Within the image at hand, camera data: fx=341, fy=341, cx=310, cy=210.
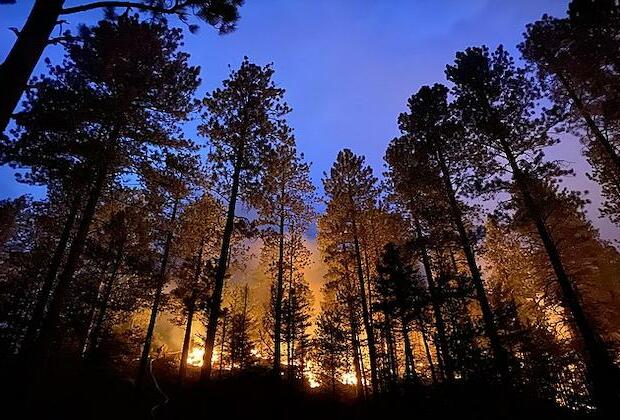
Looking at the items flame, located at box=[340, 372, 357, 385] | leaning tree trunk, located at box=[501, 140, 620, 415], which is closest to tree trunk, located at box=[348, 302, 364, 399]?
flame, located at box=[340, 372, 357, 385]

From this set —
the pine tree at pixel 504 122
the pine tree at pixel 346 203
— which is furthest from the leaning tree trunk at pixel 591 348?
the pine tree at pixel 346 203

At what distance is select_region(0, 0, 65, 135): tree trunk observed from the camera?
432 cm

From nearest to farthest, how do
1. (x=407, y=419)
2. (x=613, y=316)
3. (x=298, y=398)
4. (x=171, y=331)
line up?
(x=407, y=419) → (x=298, y=398) → (x=613, y=316) → (x=171, y=331)

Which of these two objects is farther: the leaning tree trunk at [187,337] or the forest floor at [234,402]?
the leaning tree trunk at [187,337]

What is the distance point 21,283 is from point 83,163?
545 inches

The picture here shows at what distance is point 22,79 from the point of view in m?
4.52

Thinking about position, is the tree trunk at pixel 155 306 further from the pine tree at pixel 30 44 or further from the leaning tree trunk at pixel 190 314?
the pine tree at pixel 30 44

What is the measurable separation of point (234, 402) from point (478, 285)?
44.2 feet

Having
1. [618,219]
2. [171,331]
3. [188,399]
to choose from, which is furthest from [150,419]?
[171,331]

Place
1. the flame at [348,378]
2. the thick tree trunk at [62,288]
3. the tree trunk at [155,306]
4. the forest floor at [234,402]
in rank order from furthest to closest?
the flame at [348,378] < the tree trunk at [155,306] < the thick tree trunk at [62,288] < the forest floor at [234,402]

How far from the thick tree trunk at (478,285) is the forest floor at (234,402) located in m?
1.76

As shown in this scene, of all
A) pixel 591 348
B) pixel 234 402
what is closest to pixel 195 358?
pixel 234 402

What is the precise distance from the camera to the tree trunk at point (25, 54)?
14.2 feet

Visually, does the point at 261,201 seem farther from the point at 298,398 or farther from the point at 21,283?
the point at 21,283
